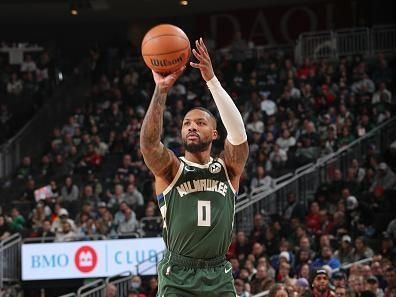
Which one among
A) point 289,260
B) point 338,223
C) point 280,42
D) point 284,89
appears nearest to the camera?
point 289,260

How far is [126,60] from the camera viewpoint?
29.9 meters

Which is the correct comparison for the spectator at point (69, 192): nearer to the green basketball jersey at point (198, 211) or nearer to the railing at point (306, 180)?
the railing at point (306, 180)

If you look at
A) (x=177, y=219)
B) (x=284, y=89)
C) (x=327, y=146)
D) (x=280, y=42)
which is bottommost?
(x=177, y=219)

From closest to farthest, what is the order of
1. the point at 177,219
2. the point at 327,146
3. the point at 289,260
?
the point at 177,219
the point at 289,260
the point at 327,146

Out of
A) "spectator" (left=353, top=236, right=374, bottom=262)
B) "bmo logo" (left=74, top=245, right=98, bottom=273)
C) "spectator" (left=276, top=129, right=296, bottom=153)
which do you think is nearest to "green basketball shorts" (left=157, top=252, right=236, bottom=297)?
"spectator" (left=353, top=236, right=374, bottom=262)

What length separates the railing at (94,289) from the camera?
17836 mm

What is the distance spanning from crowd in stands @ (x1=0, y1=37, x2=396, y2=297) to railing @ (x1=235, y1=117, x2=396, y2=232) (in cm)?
27

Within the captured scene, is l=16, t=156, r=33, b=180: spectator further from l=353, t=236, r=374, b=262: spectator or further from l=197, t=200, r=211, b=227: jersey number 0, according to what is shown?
l=197, t=200, r=211, b=227: jersey number 0

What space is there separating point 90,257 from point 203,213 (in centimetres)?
1229

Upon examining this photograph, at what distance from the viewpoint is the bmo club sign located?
63.2ft

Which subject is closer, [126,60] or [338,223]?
[338,223]

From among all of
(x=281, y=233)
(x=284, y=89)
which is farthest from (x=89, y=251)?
(x=284, y=89)

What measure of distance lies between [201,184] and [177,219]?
315 mm

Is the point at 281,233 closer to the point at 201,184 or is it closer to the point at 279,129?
the point at 279,129
